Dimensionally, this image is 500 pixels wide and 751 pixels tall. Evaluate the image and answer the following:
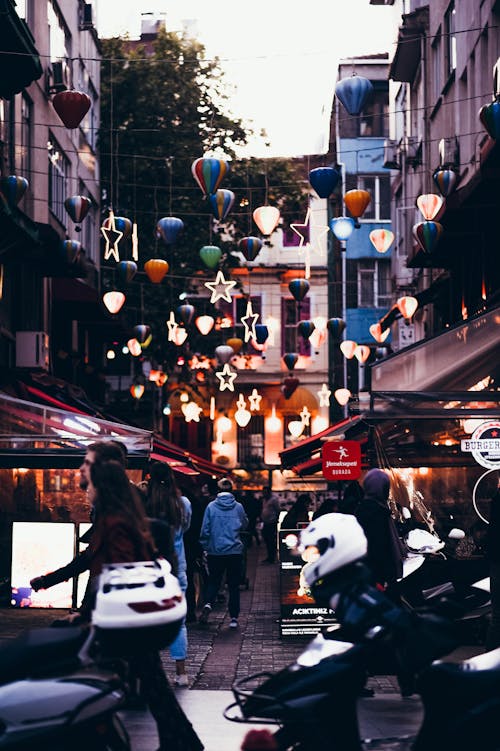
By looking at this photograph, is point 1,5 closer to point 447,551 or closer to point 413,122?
point 447,551

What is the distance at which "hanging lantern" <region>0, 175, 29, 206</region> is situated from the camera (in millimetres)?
19672

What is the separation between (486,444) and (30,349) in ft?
37.1

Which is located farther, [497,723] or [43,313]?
[43,313]

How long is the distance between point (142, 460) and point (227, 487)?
252 cm

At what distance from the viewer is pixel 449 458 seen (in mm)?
15156

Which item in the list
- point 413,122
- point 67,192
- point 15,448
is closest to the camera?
point 15,448

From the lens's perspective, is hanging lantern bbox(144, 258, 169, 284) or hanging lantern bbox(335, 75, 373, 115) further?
hanging lantern bbox(144, 258, 169, 284)

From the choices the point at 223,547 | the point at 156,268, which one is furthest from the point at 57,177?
the point at 223,547

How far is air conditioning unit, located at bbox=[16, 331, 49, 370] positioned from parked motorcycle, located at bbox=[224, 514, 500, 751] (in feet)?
58.0

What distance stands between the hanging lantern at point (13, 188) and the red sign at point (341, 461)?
6.07m

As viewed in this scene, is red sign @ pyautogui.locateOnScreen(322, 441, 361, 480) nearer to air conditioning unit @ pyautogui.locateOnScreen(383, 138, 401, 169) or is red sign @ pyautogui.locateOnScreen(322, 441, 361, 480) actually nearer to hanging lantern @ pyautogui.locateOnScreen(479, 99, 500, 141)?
hanging lantern @ pyautogui.locateOnScreen(479, 99, 500, 141)

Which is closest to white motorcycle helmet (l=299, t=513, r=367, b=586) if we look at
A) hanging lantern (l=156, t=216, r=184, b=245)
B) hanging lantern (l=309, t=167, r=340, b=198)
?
hanging lantern (l=309, t=167, r=340, b=198)

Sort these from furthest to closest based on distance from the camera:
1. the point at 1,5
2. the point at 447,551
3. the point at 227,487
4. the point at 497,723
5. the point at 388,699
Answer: the point at 227,487 < the point at 1,5 < the point at 447,551 < the point at 388,699 < the point at 497,723

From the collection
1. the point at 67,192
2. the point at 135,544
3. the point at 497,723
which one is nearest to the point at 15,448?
the point at 135,544
